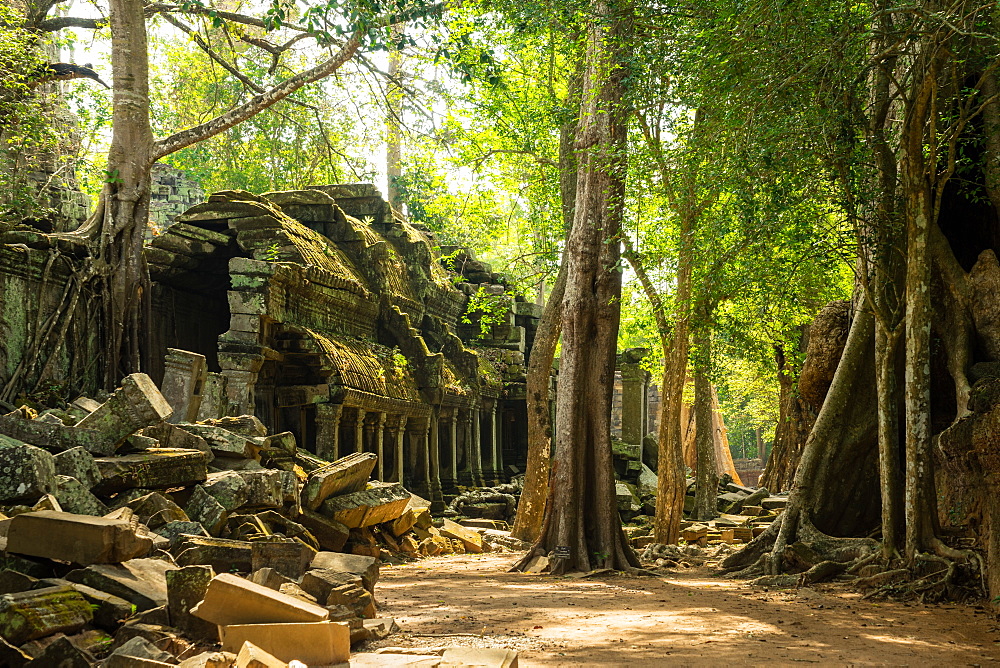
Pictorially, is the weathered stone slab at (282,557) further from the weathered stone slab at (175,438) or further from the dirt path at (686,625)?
the weathered stone slab at (175,438)

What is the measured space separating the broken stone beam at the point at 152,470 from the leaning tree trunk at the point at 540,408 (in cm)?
725

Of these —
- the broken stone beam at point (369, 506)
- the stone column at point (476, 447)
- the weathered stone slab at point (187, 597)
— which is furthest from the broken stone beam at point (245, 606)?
the stone column at point (476, 447)

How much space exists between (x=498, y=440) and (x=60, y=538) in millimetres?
17012

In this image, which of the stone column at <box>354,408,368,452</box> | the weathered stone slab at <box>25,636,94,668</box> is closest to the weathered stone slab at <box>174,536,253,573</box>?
the weathered stone slab at <box>25,636,94,668</box>

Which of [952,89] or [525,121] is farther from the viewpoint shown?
[525,121]

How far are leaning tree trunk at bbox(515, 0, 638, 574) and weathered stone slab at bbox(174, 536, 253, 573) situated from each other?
461cm

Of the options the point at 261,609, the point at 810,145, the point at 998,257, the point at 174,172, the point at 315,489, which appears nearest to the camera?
the point at 261,609

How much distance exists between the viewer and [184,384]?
1022 centimetres

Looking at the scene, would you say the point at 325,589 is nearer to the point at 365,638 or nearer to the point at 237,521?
the point at 365,638

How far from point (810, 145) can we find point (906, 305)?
5.72ft

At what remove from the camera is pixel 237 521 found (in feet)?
25.8

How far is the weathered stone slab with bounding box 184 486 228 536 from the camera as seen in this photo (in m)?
7.22

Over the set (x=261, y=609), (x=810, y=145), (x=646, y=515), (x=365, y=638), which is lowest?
(x=646, y=515)

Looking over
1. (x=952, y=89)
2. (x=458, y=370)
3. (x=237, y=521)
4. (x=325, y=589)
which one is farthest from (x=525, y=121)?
(x=325, y=589)
